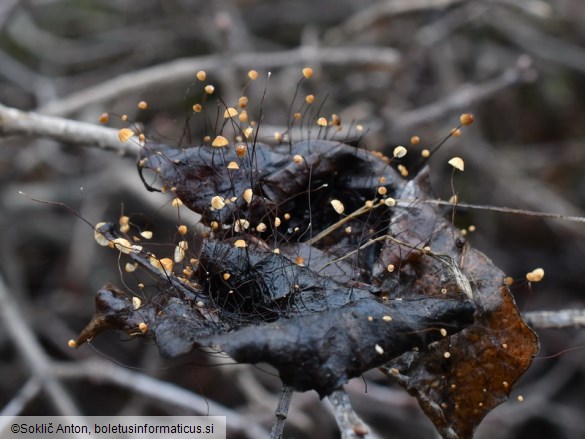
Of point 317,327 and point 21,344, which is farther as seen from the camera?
point 21,344

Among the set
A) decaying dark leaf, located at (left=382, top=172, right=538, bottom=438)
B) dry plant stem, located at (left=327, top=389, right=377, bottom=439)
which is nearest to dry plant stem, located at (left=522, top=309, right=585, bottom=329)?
decaying dark leaf, located at (left=382, top=172, right=538, bottom=438)

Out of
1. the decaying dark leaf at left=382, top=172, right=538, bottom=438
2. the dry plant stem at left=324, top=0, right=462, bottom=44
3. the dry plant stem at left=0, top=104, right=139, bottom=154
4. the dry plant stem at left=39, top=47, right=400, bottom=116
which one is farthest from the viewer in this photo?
the dry plant stem at left=324, top=0, right=462, bottom=44

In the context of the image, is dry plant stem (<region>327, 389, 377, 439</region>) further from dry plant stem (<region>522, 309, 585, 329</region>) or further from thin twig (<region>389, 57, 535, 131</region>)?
thin twig (<region>389, 57, 535, 131</region>)

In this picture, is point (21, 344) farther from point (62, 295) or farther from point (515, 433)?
point (515, 433)

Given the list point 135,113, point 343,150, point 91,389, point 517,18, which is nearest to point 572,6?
point 517,18

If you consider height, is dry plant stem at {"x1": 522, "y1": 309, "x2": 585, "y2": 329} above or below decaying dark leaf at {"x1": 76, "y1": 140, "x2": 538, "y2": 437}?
below

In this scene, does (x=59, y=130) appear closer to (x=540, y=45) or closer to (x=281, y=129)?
(x=281, y=129)

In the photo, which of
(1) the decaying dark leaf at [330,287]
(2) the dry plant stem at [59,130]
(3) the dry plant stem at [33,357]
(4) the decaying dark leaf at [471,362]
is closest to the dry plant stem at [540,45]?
(1) the decaying dark leaf at [330,287]
